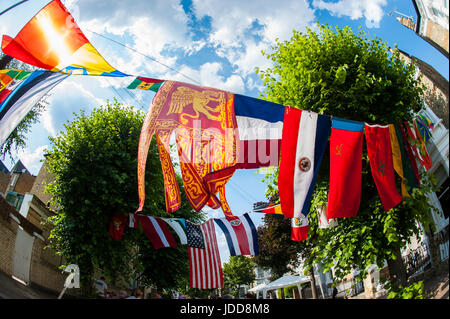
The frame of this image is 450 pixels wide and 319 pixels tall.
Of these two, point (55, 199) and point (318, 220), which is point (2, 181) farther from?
point (318, 220)

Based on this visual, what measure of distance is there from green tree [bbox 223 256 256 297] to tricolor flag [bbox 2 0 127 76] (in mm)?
57389

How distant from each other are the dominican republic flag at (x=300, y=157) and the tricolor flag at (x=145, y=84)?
9.46 ft

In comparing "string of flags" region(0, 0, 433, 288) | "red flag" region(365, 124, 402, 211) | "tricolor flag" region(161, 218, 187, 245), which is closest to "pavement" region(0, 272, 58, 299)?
"tricolor flag" region(161, 218, 187, 245)

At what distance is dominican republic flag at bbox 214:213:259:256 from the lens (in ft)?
34.6

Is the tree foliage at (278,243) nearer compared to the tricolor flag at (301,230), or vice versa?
the tricolor flag at (301,230)

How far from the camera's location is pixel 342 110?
29.6 feet

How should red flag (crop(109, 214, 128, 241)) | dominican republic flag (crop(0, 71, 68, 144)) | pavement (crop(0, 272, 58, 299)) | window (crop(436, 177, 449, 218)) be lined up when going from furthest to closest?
1. red flag (crop(109, 214, 128, 241))
2. window (crop(436, 177, 449, 218))
3. pavement (crop(0, 272, 58, 299))
4. dominican republic flag (crop(0, 71, 68, 144))

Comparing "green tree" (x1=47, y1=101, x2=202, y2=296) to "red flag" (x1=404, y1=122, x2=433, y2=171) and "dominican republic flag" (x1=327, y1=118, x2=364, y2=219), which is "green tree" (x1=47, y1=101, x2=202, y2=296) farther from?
"red flag" (x1=404, y1=122, x2=433, y2=171)

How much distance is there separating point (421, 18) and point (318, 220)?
8439 millimetres

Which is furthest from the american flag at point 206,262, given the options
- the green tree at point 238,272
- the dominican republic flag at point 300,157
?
the green tree at point 238,272

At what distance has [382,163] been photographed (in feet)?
21.8

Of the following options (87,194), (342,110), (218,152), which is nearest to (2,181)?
(87,194)

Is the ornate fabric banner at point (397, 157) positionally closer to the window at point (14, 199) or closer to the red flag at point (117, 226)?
the red flag at point (117, 226)

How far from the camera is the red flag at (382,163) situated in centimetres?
641
